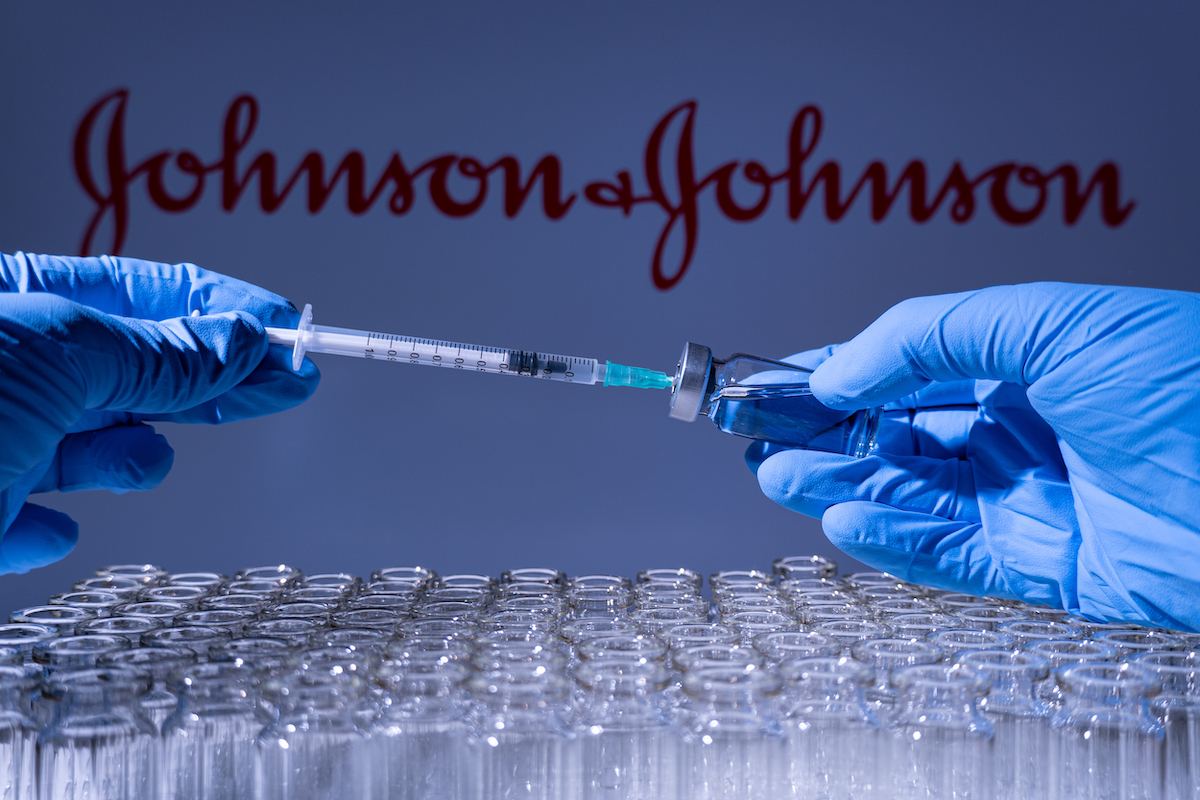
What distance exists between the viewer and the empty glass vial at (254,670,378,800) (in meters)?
0.94

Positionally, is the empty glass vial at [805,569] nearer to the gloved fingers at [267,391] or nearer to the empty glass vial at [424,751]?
the empty glass vial at [424,751]

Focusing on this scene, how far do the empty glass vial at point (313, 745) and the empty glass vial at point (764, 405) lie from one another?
783 millimetres

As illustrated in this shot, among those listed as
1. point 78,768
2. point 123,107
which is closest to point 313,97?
point 123,107

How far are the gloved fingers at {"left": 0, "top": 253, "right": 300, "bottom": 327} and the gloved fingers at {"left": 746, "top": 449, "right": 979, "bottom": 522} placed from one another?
1.10m

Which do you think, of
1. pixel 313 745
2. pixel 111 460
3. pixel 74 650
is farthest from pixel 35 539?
pixel 313 745

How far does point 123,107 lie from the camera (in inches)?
117

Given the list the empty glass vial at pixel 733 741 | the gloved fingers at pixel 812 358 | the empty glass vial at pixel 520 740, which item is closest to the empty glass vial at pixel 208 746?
the empty glass vial at pixel 520 740

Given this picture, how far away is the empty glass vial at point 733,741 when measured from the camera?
3.07 feet

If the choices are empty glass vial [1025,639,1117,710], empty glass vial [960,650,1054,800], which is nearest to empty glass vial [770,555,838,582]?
empty glass vial [1025,639,1117,710]

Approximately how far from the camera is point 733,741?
93 cm

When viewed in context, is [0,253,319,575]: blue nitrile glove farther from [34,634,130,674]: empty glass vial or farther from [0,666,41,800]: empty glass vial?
[0,666,41,800]: empty glass vial

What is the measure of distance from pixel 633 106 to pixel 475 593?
6.95 ft

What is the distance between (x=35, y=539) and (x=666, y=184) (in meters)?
2.24

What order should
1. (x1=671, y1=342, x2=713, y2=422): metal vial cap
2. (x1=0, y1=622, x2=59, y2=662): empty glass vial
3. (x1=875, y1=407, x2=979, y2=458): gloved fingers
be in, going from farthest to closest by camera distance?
(x1=875, y1=407, x2=979, y2=458): gloved fingers, (x1=671, y1=342, x2=713, y2=422): metal vial cap, (x1=0, y1=622, x2=59, y2=662): empty glass vial
